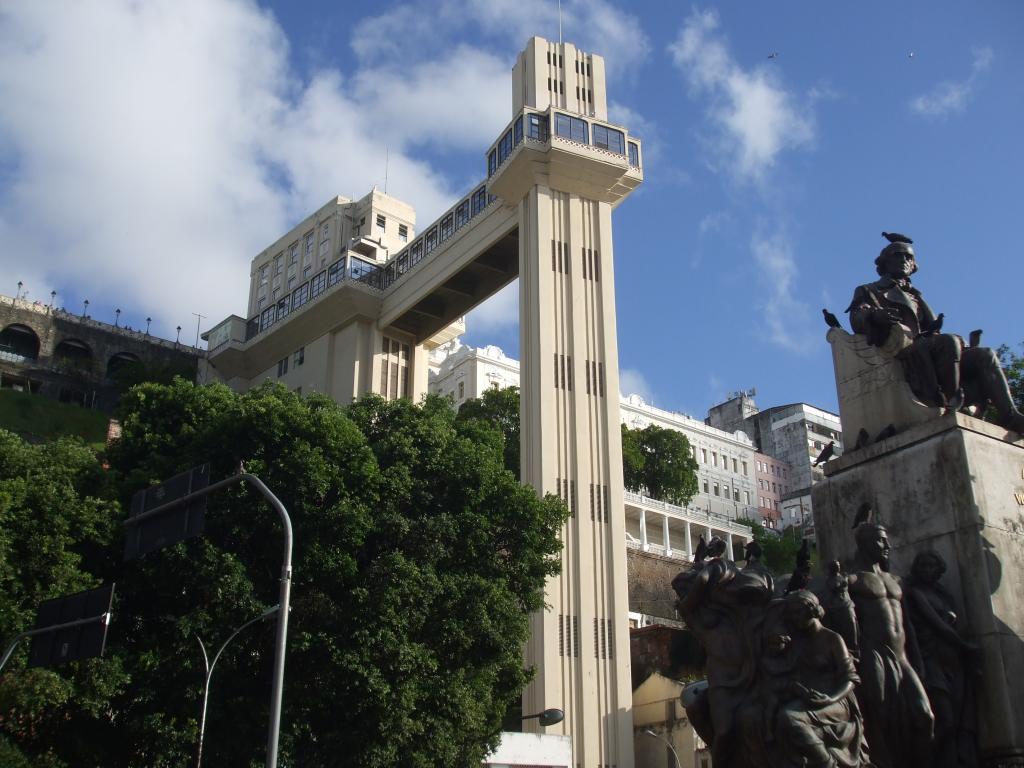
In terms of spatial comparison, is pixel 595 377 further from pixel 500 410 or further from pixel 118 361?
pixel 118 361

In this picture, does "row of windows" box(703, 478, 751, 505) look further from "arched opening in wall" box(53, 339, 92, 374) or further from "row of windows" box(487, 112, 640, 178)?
"row of windows" box(487, 112, 640, 178)

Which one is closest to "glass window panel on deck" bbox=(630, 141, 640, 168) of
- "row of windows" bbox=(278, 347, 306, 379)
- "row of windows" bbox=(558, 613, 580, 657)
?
"row of windows" bbox=(558, 613, 580, 657)

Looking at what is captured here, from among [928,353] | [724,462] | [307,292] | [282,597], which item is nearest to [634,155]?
[307,292]

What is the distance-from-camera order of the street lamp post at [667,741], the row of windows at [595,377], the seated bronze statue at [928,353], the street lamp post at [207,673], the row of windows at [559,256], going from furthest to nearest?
the row of windows at [559,256] < the row of windows at [595,377] < the street lamp post at [667,741] < the street lamp post at [207,673] < the seated bronze statue at [928,353]

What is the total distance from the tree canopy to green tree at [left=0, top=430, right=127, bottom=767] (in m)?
0.10

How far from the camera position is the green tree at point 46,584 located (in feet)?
60.6

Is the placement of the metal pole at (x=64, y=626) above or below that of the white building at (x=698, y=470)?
below

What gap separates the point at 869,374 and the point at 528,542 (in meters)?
15.3

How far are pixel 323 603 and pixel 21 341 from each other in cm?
5745

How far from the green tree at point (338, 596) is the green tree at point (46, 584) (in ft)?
3.01

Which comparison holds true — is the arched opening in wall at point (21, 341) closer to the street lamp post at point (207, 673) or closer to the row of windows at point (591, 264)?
the row of windows at point (591, 264)

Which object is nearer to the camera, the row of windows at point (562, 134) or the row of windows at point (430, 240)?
the row of windows at point (562, 134)

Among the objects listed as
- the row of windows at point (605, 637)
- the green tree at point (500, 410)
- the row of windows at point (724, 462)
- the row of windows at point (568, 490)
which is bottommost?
the row of windows at point (605, 637)

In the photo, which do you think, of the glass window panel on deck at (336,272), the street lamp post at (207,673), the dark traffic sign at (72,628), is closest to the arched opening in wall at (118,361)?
the glass window panel on deck at (336,272)
